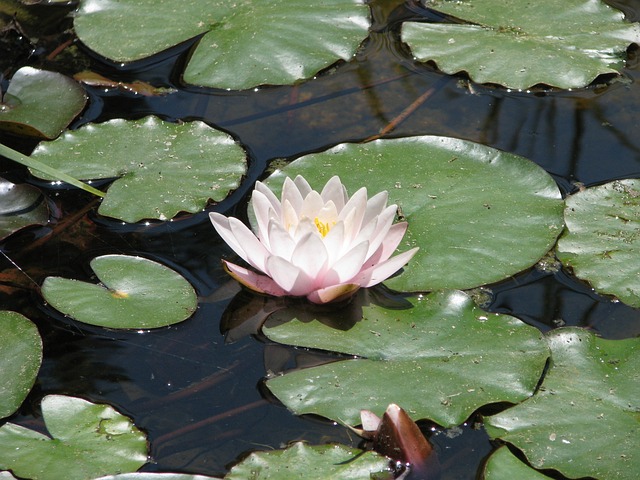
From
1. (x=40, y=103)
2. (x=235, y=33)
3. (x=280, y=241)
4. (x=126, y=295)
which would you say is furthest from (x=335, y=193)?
(x=40, y=103)

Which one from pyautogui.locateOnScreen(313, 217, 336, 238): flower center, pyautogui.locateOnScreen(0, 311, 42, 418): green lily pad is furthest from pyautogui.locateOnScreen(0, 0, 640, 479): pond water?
pyautogui.locateOnScreen(313, 217, 336, 238): flower center

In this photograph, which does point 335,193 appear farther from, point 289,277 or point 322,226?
point 289,277

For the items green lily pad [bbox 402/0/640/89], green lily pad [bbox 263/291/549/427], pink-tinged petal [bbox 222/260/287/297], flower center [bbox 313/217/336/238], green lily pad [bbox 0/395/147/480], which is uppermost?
green lily pad [bbox 402/0/640/89]

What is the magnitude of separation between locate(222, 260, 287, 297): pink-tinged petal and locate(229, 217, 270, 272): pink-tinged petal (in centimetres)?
6

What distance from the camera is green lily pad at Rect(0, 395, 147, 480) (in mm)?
2107

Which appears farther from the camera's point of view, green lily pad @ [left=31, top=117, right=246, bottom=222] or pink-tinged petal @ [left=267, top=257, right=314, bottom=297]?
green lily pad @ [left=31, top=117, right=246, bottom=222]

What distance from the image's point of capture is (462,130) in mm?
3273

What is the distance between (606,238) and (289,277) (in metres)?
1.04

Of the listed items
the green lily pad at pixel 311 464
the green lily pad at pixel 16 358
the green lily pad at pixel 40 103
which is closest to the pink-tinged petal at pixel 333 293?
the green lily pad at pixel 311 464

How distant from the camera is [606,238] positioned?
2.66 m

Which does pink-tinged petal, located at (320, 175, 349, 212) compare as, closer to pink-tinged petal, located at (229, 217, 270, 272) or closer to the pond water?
pink-tinged petal, located at (229, 217, 270, 272)

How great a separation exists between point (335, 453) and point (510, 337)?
0.64 meters

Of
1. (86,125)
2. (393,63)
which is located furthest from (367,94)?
(86,125)

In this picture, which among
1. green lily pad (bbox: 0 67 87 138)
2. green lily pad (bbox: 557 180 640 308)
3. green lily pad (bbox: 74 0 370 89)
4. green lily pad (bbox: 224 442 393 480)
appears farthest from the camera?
green lily pad (bbox: 74 0 370 89)
